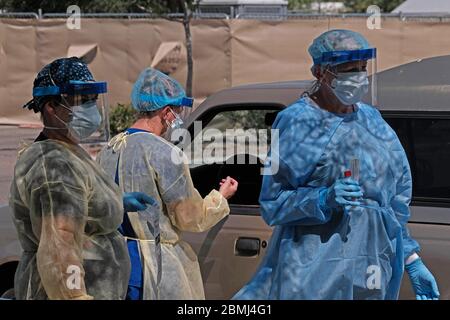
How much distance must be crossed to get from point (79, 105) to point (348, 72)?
1.02 m

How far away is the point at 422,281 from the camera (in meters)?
3.60

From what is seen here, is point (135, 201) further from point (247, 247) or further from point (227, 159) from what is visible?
point (227, 159)

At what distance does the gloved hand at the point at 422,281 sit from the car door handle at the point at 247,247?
1045mm

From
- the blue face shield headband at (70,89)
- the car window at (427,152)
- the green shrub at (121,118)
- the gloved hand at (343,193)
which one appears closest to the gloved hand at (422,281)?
the gloved hand at (343,193)

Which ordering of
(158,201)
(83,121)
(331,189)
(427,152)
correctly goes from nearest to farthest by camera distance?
(83,121) → (331,189) → (158,201) → (427,152)

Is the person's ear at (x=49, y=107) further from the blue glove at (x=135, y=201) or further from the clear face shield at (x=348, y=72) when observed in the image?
the clear face shield at (x=348, y=72)

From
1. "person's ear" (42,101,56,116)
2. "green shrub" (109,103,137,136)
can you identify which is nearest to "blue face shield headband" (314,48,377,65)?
"person's ear" (42,101,56,116)

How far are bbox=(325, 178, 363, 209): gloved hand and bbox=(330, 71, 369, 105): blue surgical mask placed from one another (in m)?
0.34

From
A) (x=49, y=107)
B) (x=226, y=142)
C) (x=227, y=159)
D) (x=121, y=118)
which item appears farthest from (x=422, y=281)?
(x=121, y=118)

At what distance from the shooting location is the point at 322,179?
3.23m

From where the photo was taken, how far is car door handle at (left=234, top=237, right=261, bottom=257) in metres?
4.49

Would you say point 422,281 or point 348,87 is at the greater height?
point 348,87

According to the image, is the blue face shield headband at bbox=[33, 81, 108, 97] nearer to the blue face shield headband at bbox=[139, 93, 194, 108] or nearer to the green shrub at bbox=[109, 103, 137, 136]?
the blue face shield headband at bbox=[139, 93, 194, 108]

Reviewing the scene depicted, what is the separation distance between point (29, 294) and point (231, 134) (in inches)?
130
